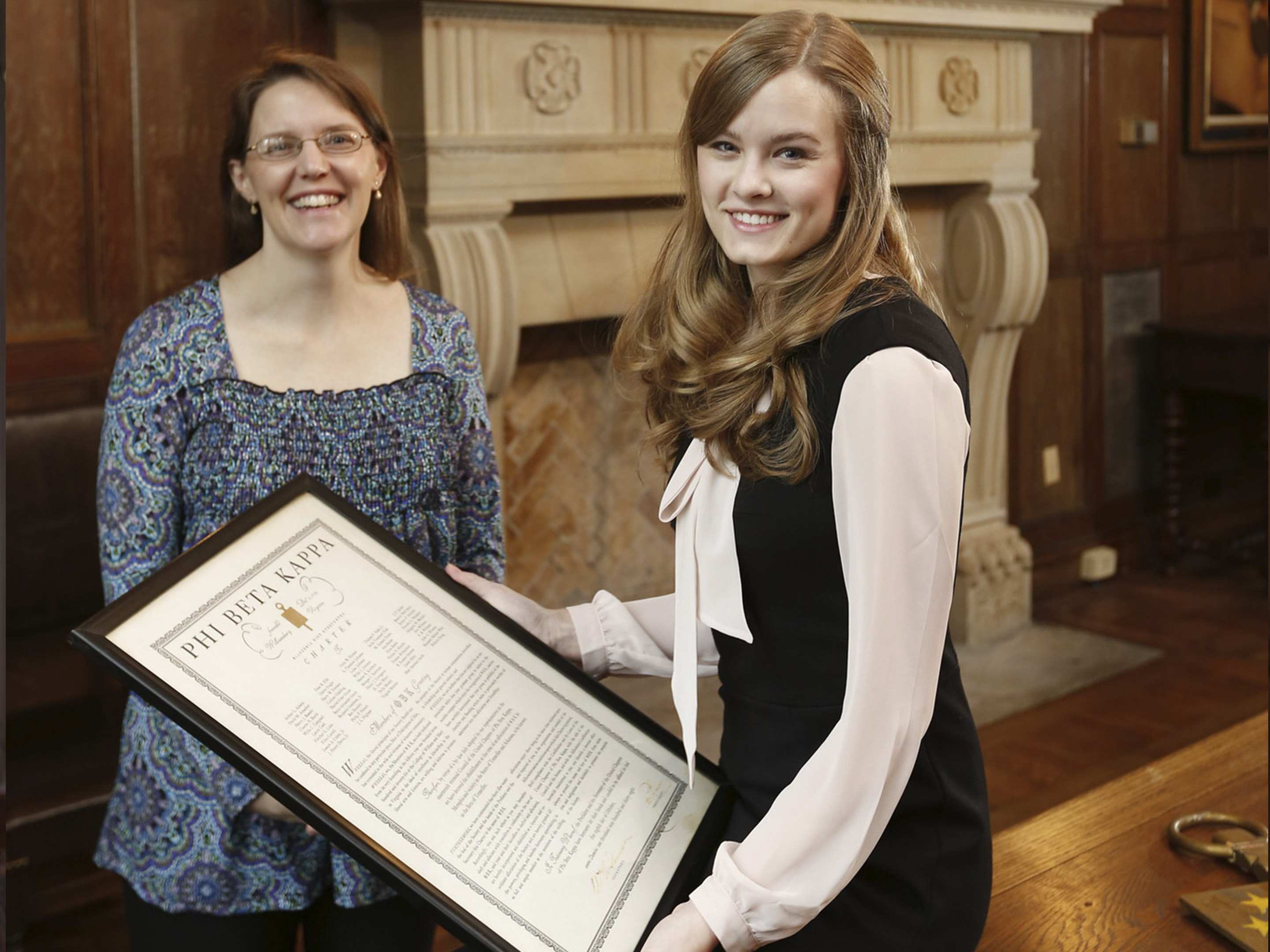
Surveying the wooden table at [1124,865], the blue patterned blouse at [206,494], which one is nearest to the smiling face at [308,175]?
the blue patterned blouse at [206,494]

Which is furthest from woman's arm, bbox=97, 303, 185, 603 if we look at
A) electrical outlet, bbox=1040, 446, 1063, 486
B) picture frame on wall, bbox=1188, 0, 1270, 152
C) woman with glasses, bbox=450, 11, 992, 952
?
picture frame on wall, bbox=1188, 0, 1270, 152

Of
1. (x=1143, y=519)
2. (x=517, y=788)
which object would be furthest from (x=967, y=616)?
(x=517, y=788)

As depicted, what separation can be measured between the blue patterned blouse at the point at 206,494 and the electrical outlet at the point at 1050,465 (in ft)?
12.2

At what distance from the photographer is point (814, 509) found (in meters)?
1.12

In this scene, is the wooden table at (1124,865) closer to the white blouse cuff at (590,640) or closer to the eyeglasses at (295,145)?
the white blouse cuff at (590,640)

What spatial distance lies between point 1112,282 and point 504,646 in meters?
4.45

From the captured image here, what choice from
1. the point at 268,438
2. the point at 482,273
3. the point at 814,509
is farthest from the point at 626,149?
the point at 814,509

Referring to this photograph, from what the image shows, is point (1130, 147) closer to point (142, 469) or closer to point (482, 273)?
point (482, 273)

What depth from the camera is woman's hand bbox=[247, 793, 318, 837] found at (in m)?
1.65

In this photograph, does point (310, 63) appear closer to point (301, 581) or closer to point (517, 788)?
point (301, 581)

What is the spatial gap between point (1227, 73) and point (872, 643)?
17.2ft

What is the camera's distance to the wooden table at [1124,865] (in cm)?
147

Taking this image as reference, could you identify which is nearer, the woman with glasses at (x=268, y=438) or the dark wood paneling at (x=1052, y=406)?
the woman with glasses at (x=268, y=438)

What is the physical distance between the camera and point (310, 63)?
69.3 inches
